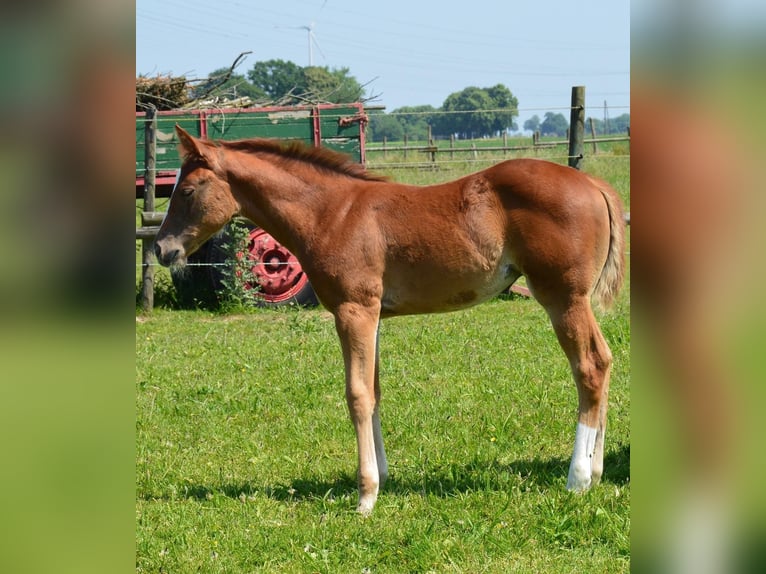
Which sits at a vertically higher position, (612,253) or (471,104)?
(471,104)

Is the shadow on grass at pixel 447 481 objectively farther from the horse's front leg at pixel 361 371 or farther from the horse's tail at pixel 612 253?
the horse's tail at pixel 612 253

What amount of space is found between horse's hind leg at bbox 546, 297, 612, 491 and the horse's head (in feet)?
6.69

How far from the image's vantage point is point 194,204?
4789 mm

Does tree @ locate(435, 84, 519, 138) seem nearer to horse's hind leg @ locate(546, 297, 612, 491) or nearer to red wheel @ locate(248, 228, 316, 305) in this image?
red wheel @ locate(248, 228, 316, 305)

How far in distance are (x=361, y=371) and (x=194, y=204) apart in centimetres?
141

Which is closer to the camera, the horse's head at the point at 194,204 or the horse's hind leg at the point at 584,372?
the horse's hind leg at the point at 584,372

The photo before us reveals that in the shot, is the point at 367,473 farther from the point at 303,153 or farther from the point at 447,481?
the point at 303,153

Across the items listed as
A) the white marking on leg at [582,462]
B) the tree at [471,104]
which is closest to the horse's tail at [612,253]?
the white marking on leg at [582,462]

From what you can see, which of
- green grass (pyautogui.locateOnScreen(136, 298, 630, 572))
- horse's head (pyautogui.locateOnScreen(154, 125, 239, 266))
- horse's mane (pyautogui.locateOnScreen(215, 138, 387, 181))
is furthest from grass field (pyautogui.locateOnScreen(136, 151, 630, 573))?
horse's mane (pyautogui.locateOnScreen(215, 138, 387, 181))

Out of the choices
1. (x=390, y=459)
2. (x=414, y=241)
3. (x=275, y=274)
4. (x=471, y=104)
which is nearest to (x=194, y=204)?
(x=414, y=241)

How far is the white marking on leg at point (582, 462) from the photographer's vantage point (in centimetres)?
442
